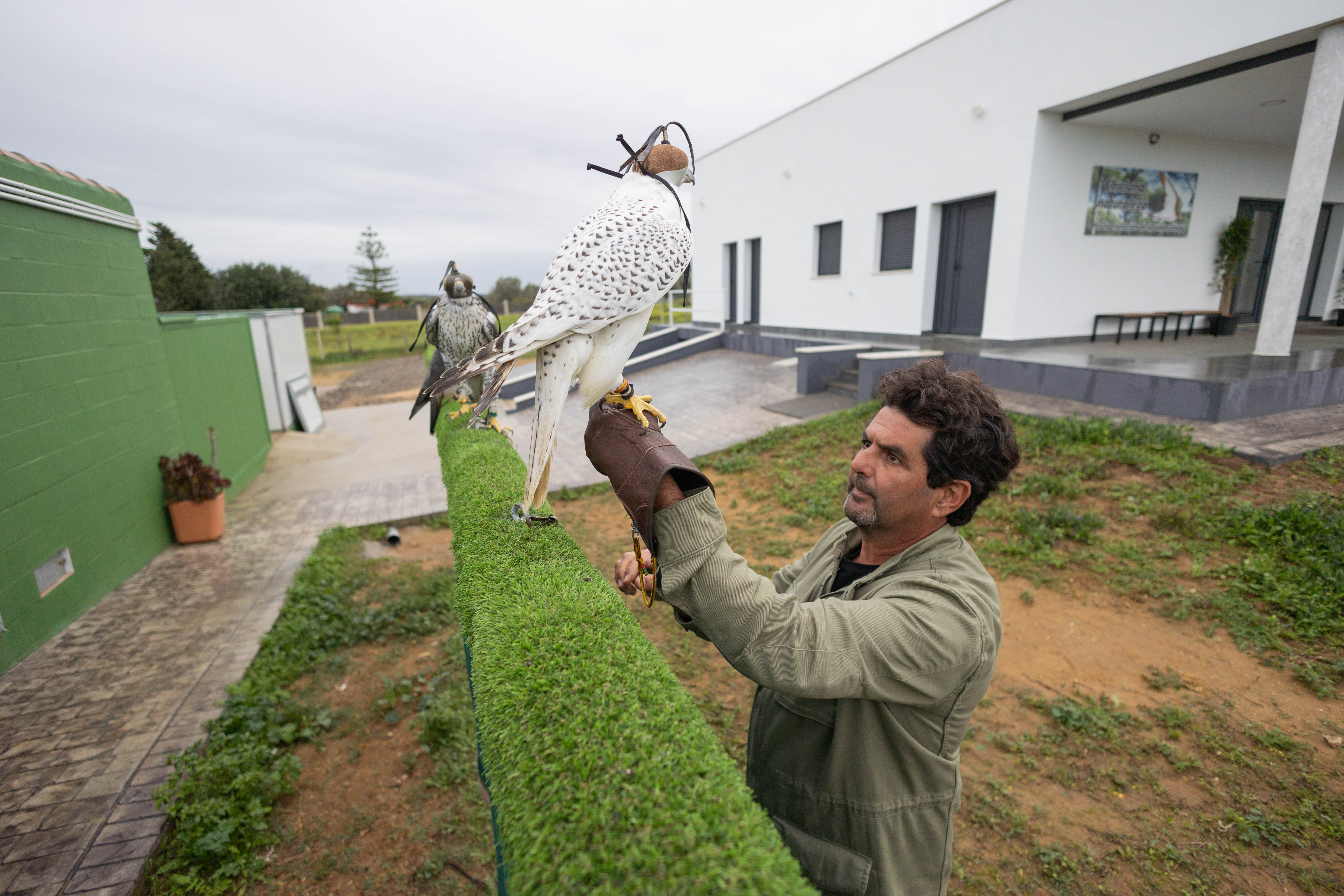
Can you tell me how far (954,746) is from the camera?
1.31 meters

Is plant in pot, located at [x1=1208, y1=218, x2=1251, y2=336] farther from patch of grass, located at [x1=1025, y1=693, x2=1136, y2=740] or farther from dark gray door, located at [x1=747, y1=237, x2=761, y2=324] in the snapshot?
patch of grass, located at [x1=1025, y1=693, x2=1136, y2=740]

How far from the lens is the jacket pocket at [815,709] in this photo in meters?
1.37

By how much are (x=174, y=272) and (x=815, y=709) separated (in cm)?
2906

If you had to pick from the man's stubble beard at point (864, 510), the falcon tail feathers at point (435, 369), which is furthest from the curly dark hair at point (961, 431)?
the falcon tail feathers at point (435, 369)

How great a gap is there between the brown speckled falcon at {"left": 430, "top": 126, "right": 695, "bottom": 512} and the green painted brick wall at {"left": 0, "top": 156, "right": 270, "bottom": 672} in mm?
4354

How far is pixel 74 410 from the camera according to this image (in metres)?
4.53

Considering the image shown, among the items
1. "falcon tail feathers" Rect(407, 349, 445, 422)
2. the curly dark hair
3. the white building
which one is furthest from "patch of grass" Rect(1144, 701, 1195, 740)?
the white building

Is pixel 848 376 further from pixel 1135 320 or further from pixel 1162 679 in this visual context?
pixel 1162 679

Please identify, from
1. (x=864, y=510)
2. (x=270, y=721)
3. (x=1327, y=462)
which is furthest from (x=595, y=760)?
(x=1327, y=462)

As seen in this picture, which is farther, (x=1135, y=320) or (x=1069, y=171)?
(x=1135, y=320)

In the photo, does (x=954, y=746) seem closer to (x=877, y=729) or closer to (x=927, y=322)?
(x=877, y=729)

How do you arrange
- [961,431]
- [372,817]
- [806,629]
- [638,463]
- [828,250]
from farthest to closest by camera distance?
1. [828,250]
2. [372,817]
3. [961,431]
4. [638,463]
5. [806,629]

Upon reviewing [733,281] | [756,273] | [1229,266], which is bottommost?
[1229,266]

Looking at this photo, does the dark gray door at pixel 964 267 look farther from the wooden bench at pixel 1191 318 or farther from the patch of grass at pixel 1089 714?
the patch of grass at pixel 1089 714
